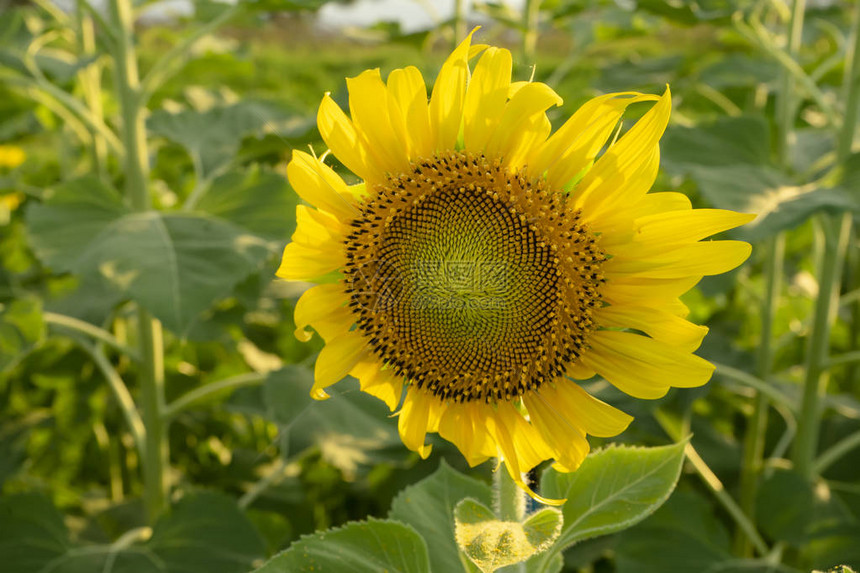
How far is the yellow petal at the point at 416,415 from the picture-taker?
0.78 m

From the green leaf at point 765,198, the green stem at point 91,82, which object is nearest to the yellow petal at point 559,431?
the green leaf at point 765,198

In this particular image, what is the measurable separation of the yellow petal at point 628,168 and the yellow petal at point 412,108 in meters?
0.16

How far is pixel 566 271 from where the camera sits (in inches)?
29.7

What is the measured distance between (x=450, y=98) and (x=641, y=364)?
301 mm

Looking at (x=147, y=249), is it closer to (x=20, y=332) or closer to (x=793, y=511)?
(x=20, y=332)

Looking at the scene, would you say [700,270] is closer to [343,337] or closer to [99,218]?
[343,337]

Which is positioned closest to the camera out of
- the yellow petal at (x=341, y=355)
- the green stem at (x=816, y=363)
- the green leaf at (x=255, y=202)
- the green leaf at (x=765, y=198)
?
the yellow petal at (x=341, y=355)

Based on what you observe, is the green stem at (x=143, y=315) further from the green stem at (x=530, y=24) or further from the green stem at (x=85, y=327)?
the green stem at (x=530, y=24)

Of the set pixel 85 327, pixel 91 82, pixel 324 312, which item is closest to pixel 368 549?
pixel 324 312

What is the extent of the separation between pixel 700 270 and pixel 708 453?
1421 mm

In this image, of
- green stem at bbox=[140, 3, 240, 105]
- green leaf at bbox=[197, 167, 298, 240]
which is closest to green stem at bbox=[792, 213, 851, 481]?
green leaf at bbox=[197, 167, 298, 240]

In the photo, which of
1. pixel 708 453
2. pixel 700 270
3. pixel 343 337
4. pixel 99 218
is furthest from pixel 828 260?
pixel 99 218

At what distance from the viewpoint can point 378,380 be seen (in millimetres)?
812

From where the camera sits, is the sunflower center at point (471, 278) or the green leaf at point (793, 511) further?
the green leaf at point (793, 511)
